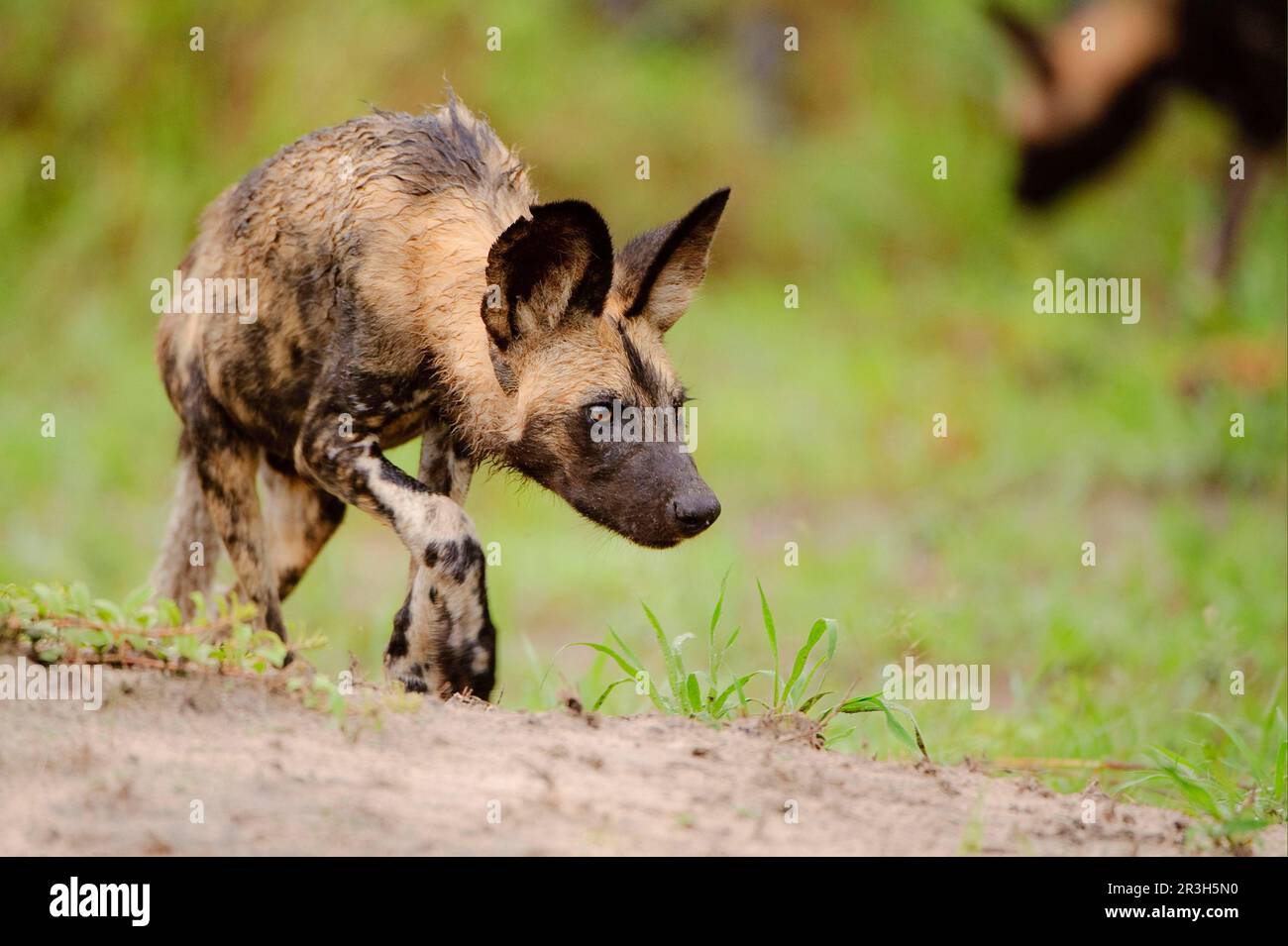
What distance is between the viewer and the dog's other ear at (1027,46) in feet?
45.3

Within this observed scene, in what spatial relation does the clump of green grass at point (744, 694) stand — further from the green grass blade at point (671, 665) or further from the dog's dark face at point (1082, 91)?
the dog's dark face at point (1082, 91)

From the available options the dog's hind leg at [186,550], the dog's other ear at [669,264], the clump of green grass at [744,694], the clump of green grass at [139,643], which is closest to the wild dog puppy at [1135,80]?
the dog's other ear at [669,264]

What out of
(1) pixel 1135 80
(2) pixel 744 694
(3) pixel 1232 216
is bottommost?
(2) pixel 744 694

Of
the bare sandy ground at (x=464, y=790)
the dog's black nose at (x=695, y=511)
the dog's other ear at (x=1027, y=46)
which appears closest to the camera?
the bare sandy ground at (x=464, y=790)

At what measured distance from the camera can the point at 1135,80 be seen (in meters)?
13.5

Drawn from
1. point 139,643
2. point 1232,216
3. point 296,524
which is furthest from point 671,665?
point 1232,216

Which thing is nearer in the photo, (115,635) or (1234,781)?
(115,635)

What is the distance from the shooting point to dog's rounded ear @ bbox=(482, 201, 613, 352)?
4.32m

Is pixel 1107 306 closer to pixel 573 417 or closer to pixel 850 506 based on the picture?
pixel 850 506

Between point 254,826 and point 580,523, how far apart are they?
184 cm

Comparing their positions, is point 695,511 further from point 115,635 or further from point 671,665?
point 115,635

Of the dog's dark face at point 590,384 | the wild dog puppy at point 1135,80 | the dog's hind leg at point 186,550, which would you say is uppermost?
the wild dog puppy at point 1135,80

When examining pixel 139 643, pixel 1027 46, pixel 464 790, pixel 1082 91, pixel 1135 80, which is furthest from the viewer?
pixel 1027 46

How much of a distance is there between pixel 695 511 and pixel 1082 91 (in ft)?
34.8
